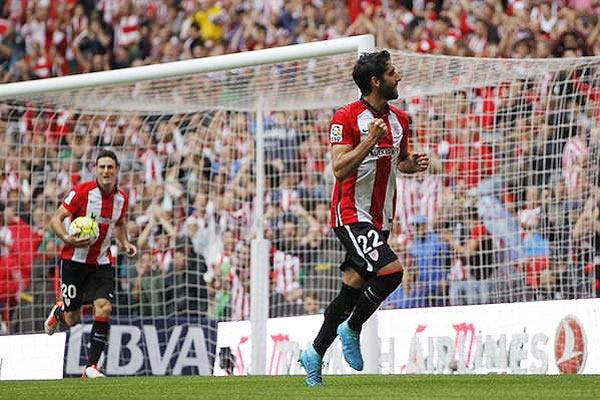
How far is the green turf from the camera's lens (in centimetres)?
730

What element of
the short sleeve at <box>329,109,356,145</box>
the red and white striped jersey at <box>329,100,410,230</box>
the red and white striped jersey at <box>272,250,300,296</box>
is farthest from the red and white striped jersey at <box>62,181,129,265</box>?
the short sleeve at <box>329,109,356,145</box>

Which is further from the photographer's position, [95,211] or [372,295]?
[95,211]

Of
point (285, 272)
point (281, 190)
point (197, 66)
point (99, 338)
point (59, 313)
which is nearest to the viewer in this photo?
point (99, 338)

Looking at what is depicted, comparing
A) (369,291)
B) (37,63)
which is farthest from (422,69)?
(37,63)

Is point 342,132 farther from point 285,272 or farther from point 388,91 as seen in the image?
point 285,272

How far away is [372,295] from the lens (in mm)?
7973

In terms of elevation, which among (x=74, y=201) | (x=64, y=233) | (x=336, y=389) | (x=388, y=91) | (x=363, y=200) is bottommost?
(x=336, y=389)

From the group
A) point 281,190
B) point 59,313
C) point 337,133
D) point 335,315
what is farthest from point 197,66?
point 335,315

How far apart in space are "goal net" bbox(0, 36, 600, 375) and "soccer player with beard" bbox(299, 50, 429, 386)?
13.9ft

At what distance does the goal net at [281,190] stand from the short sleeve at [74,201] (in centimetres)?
220

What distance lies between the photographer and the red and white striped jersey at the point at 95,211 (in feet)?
39.3

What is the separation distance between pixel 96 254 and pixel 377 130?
5146mm

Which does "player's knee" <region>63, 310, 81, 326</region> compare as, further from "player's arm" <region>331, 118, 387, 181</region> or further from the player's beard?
the player's beard

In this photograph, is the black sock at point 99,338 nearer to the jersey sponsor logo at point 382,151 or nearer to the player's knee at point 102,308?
the player's knee at point 102,308
